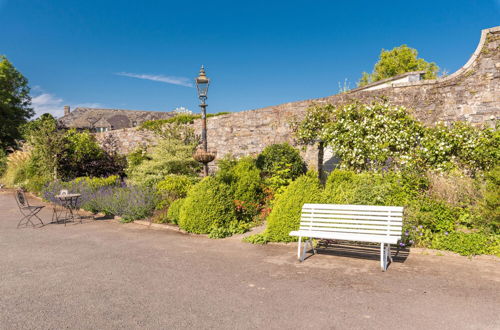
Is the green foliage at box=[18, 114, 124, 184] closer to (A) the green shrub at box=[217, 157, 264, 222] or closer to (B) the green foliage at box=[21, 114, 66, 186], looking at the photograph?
(B) the green foliage at box=[21, 114, 66, 186]

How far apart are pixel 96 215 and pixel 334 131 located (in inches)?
303

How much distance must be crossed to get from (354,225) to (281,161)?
5201 millimetres

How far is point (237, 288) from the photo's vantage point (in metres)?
4.57

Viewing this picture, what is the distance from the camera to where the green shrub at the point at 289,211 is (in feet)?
22.3

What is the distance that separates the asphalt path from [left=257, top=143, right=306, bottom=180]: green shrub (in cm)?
427

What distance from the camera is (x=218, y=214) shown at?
25.6 feet

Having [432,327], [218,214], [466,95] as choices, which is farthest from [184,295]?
[466,95]

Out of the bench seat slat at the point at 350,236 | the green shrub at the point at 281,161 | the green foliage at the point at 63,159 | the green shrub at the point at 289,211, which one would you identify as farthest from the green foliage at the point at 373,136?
the green foliage at the point at 63,159

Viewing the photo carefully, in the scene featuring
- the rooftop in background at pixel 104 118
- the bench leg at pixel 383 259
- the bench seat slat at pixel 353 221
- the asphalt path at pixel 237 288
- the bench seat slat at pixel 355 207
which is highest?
the rooftop in background at pixel 104 118

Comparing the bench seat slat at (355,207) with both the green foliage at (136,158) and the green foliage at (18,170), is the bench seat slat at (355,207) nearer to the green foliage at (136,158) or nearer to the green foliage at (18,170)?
the green foliage at (136,158)

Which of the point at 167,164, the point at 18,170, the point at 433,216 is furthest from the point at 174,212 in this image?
the point at 18,170

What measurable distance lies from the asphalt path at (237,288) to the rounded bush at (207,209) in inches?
35.5

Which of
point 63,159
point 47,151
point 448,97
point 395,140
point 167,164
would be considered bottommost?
point 167,164

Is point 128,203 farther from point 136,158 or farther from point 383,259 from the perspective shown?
point 136,158
